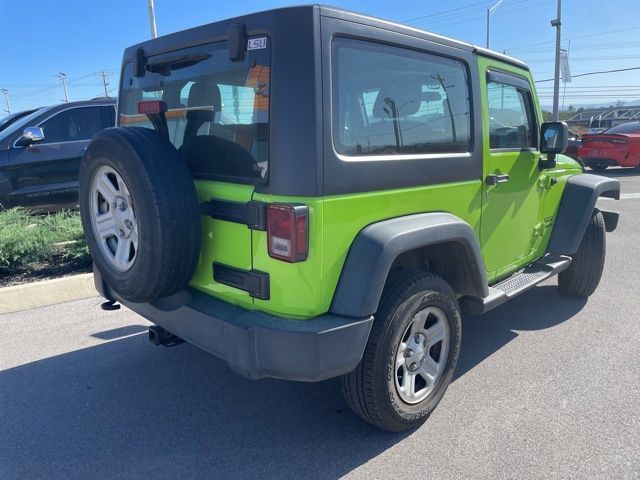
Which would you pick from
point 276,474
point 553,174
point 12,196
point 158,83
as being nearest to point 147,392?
point 276,474

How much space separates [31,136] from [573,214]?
6005 mm

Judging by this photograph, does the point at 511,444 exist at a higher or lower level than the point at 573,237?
lower

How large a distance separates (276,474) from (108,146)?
69.8 inches

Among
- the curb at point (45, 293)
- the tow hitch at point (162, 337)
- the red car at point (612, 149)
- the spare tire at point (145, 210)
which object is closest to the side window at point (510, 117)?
the spare tire at point (145, 210)

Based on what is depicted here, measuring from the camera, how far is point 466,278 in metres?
3.01

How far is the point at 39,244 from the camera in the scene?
519 cm

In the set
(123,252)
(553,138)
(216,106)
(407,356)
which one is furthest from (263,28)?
(553,138)

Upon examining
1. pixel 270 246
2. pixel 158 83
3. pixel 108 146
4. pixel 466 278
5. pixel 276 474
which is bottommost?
pixel 276 474

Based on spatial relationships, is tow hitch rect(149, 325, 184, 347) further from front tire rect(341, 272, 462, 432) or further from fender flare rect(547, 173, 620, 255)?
fender flare rect(547, 173, 620, 255)

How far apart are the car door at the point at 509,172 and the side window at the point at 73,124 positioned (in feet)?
18.1

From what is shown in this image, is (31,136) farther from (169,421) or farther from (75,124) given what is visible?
(169,421)

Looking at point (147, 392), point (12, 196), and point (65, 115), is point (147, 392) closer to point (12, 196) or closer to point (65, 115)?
point (12, 196)

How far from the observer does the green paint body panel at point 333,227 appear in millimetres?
2184

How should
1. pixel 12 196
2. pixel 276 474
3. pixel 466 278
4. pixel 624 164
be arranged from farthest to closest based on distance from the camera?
pixel 624 164
pixel 12 196
pixel 466 278
pixel 276 474
